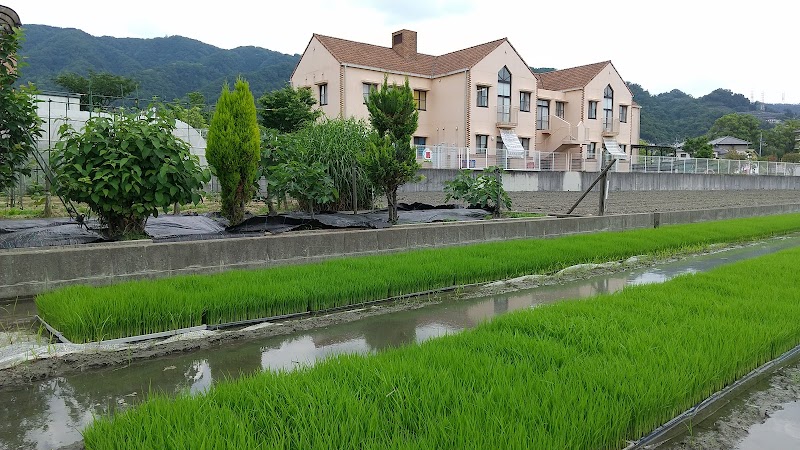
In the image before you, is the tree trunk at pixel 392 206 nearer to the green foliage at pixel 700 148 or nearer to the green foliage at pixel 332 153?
the green foliage at pixel 332 153

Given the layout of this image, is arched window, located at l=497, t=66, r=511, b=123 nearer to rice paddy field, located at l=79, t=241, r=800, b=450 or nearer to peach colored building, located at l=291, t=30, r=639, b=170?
peach colored building, located at l=291, t=30, r=639, b=170

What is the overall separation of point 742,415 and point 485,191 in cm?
834

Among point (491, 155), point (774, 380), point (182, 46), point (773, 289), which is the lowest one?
point (774, 380)

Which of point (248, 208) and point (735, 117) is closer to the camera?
point (248, 208)

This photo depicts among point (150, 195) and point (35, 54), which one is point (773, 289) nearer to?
point (150, 195)

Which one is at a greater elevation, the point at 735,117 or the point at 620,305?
the point at 735,117

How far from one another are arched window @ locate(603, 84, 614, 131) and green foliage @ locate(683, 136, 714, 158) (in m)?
17.3

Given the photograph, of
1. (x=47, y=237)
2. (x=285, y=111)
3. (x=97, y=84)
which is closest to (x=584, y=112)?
(x=285, y=111)

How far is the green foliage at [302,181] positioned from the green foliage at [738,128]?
306ft

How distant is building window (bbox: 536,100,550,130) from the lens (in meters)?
35.8

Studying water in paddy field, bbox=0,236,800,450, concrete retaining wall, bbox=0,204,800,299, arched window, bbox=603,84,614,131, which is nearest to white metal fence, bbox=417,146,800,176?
arched window, bbox=603,84,614,131

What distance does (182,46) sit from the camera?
274ft

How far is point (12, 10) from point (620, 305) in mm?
13255

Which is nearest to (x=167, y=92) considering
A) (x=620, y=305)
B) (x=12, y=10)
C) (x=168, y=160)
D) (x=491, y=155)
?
(x=491, y=155)
